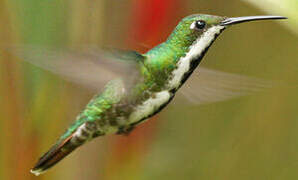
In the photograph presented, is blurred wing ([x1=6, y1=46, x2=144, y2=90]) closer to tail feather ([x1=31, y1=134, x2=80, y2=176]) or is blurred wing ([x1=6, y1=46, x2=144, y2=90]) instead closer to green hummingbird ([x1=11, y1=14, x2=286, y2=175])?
green hummingbird ([x1=11, y1=14, x2=286, y2=175])

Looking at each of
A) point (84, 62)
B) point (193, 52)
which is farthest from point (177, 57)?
point (84, 62)

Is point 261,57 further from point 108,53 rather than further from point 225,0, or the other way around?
point 108,53

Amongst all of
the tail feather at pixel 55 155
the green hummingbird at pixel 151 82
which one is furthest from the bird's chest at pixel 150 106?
the tail feather at pixel 55 155

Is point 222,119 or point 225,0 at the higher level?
point 225,0

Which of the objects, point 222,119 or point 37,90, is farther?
point 222,119

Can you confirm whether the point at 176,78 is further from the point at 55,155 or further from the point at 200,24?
the point at 55,155

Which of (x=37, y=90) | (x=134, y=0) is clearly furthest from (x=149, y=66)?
(x=37, y=90)

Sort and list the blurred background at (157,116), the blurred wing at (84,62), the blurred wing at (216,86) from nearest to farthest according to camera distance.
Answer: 1. the blurred wing at (84,62)
2. the blurred wing at (216,86)
3. the blurred background at (157,116)

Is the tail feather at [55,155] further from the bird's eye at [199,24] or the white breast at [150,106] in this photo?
the bird's eye at [199,24]
